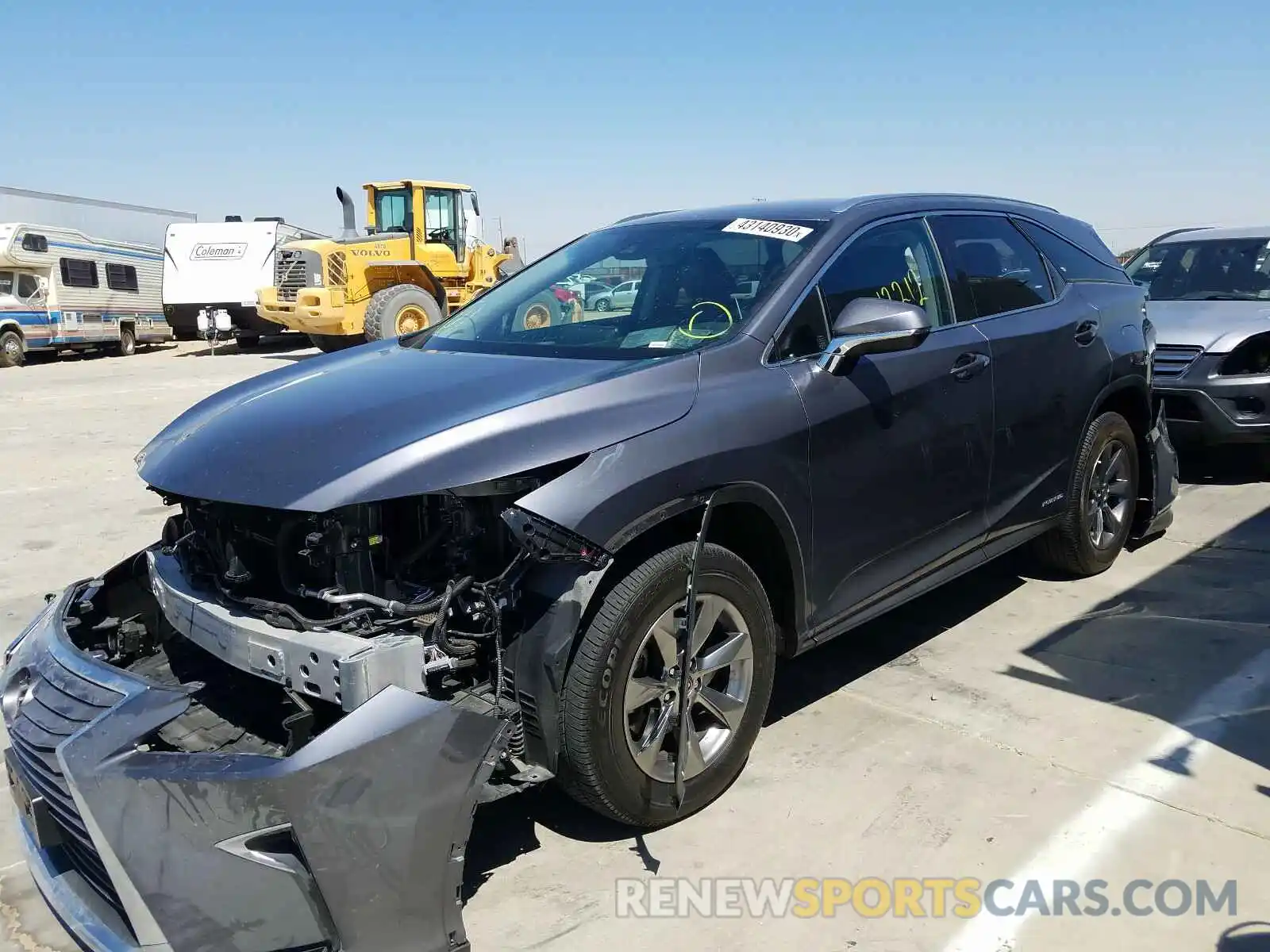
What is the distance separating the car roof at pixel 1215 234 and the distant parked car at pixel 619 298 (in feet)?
21.0

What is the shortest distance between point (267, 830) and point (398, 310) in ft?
51.6

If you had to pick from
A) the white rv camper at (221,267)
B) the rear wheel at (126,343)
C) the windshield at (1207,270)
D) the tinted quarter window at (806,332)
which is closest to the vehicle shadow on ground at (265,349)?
the white rv camper at (221,267)

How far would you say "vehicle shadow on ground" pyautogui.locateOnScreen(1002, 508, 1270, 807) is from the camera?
142 inches

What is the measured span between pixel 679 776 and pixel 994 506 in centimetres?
202

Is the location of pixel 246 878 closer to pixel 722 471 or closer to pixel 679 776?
pixel 679 776

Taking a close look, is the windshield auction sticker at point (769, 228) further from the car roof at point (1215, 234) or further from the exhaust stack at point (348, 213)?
the exhaust stack at point (348, 213)

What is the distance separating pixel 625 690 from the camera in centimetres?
273

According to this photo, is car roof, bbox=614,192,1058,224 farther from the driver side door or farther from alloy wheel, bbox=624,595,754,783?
alloy wheel, bbox=624,595,754,783

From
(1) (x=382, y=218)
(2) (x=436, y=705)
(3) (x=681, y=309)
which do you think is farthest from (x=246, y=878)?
(1) (x=382, y=218)

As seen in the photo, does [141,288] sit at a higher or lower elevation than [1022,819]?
higher

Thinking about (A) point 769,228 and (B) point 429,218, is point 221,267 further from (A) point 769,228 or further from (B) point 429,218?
(A) point 769,228

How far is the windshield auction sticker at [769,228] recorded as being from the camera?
3.62m

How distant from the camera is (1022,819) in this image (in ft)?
10.1

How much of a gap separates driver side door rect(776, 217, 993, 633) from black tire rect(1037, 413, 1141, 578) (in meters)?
0.95
